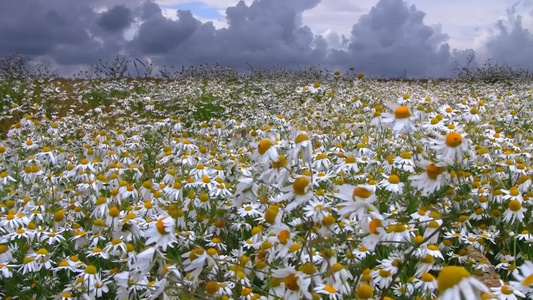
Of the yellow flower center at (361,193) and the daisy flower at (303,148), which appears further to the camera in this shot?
the daisy flower at (303,148)

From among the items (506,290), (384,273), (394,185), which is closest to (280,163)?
(384,273)

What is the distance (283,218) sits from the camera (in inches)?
128

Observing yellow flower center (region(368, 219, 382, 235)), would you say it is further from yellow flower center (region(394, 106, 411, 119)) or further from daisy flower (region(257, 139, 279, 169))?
yellow flower center (region(394, 106, 411, 119))

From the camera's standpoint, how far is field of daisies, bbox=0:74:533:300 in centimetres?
231

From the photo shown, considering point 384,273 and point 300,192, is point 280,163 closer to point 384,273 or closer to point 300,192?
point 300,192

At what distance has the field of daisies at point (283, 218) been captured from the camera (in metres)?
2.31

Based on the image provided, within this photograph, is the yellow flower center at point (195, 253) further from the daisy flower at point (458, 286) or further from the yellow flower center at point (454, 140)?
the yellow flower center at point (454, 140)

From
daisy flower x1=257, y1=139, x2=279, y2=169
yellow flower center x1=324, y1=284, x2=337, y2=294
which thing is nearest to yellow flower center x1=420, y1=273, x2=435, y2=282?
yellow flower center x1=324, y1=284, x2=337, y2=294

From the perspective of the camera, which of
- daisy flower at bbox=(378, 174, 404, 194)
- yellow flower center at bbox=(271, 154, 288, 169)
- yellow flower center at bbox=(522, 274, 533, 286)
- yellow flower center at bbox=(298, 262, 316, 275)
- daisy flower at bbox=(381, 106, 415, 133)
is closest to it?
yellow flower center at bbox=(522, 274, 533, 286)

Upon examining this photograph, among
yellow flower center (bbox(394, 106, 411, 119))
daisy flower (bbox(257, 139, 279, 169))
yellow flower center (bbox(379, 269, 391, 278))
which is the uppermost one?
yellow flower center (bbox(394, 106, 411, 119))

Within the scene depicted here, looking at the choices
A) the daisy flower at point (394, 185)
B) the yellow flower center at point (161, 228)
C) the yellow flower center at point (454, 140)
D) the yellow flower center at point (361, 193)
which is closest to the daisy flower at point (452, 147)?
the yellow flower center at point (454, 140)

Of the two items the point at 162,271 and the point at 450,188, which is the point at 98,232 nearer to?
the point at 162,271

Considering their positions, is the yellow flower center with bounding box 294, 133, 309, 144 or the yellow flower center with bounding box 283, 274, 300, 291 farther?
the yellow flower center with bounding box 294, 133, 309, 144

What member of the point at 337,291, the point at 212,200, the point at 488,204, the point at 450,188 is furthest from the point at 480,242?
the point at 212,200
